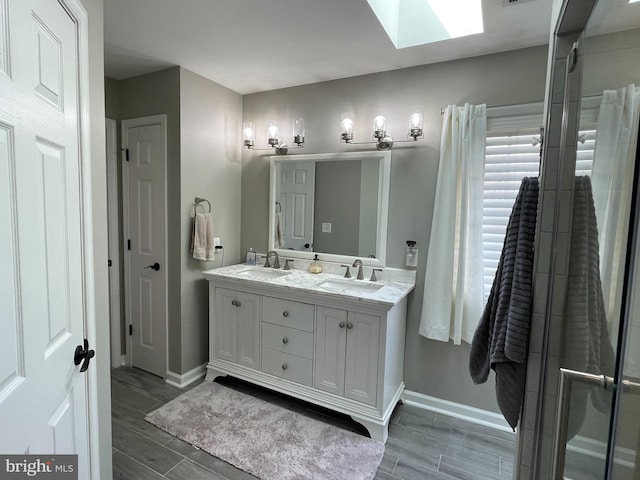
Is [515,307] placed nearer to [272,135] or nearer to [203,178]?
[272,135]

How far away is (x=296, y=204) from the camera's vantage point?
2922mm

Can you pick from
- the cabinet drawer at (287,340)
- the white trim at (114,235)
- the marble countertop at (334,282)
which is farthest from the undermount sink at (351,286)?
the white trim at (114,235)

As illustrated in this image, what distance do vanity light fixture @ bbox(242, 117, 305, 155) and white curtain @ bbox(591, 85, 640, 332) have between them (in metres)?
2.11

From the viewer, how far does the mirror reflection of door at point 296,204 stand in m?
2.86

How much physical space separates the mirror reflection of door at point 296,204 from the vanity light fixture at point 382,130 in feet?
1.37

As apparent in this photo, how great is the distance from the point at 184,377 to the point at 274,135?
2.17 meters

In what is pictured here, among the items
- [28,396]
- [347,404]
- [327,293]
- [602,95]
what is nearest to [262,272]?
[327,293]

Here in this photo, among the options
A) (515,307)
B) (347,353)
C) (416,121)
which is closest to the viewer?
(515,307)

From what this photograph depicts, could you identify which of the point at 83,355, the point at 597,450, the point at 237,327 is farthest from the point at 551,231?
the point at 237,327

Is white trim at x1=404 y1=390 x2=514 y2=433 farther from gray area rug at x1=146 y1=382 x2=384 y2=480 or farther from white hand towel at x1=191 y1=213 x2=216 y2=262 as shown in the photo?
white hand towel at x1=191 y1=213 x2=216 y2=262

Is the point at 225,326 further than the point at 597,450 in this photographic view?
Yes

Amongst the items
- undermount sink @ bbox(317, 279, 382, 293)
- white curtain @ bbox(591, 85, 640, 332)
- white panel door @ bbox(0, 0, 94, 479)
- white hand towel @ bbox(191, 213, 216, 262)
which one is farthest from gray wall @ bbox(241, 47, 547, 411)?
white panel door @ bbox(0, 0, 94, 479)

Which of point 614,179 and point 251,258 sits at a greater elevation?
point 614,179
